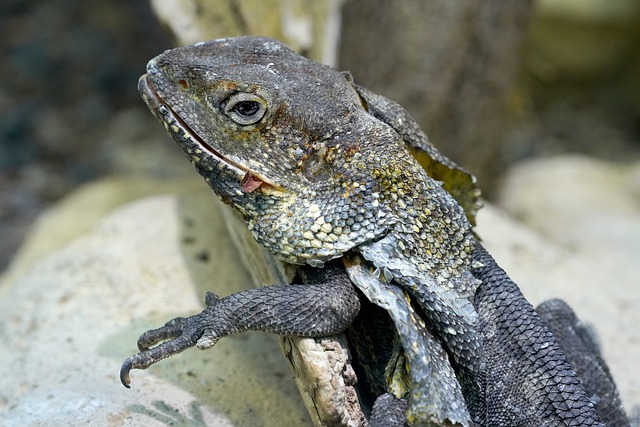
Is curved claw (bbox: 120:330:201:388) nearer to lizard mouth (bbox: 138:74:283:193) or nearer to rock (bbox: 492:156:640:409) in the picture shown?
lizard mouth (bbox: 138:74:283:193)

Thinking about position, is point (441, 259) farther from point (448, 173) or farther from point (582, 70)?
point (582, 70)

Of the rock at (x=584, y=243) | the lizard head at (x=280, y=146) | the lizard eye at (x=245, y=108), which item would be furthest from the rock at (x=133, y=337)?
the rock at (x=584, y=243)

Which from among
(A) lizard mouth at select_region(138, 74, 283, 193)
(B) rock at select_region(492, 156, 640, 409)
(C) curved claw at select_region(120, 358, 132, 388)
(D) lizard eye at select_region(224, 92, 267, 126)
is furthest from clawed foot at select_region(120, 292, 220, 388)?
(B) rock at select_region(492, 156, 640, 409)

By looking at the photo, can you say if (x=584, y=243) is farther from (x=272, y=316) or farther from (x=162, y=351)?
(x=162, y=351)

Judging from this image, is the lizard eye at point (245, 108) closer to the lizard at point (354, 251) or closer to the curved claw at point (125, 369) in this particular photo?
the lizard at point (354, 251)

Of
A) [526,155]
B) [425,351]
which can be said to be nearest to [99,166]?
[526,155]

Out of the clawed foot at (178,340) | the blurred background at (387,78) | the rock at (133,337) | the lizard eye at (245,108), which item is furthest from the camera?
the blurred background at (387,78)

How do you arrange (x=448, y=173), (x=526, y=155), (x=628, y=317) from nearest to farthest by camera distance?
(x=448, y=173)
(x=628, y=317)
(x=526, y=155)

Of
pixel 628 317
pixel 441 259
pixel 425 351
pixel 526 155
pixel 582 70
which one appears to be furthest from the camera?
pixel 582 70
